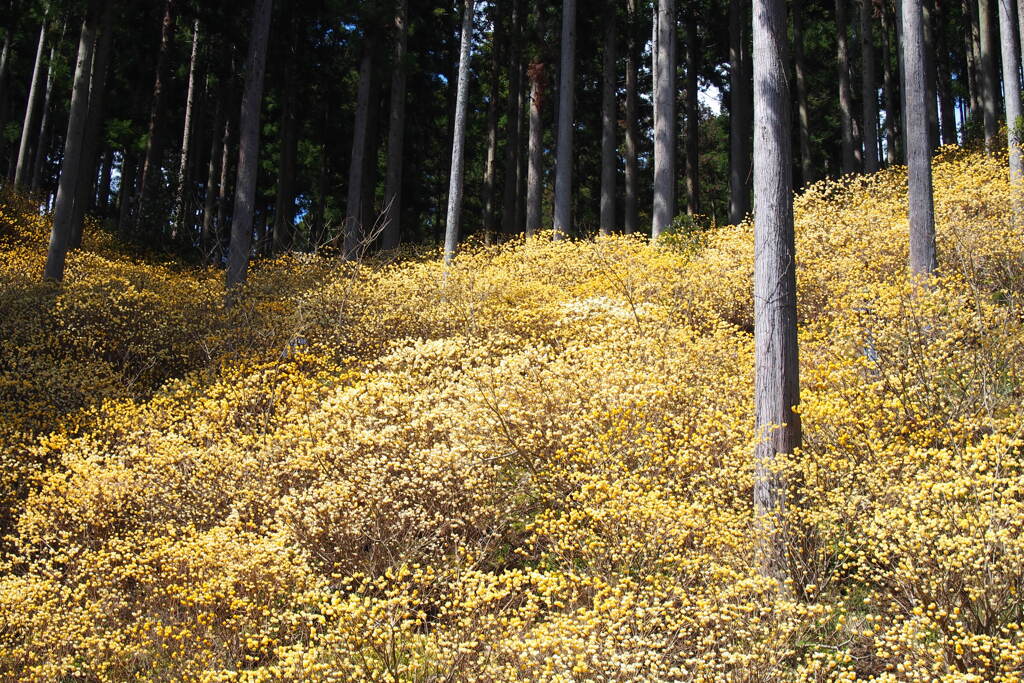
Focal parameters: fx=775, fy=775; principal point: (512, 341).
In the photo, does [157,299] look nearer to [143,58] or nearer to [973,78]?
[143,58]

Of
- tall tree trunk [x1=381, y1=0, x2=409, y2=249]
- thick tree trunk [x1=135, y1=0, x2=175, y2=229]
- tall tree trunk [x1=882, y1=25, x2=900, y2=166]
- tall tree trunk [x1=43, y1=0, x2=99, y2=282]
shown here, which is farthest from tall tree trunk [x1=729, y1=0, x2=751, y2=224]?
tall tree trunk [x1=43, y1=0, x2=99, y2=282]

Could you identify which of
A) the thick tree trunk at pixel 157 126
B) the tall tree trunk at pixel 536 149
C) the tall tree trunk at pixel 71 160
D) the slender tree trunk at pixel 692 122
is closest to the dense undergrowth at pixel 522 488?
the tall tree trunk at pixel 71 160

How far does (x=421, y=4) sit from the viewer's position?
1856 centimetres

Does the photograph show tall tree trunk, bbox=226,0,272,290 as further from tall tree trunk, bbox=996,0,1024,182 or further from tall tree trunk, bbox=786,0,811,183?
tall tree trunk, bbox=786,0,811,183

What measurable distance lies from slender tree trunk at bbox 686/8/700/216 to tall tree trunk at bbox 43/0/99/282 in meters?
14.6

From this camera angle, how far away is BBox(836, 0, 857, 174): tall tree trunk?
1894cm

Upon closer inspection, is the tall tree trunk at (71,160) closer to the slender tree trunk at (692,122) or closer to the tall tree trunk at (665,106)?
the tall tree trunk at (665,106)

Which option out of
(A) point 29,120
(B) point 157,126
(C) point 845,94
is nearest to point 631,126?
(C) point 845,94

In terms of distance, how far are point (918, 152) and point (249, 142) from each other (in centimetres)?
1060

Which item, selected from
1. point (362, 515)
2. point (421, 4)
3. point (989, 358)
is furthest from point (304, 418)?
point (421, 4)

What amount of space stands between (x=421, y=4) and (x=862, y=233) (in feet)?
41.0

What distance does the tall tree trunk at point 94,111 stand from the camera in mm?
13656

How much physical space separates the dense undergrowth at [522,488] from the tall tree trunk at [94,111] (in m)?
5.40

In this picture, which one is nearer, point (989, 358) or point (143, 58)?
point (989, 358)
